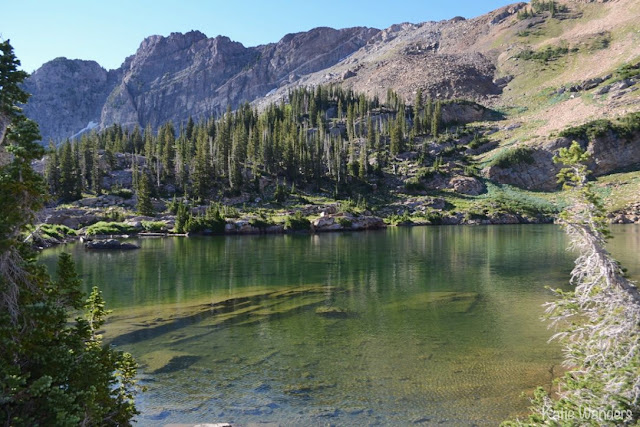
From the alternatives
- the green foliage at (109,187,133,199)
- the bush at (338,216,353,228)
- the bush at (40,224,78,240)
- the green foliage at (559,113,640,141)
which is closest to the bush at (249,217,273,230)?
the bush at (338,216,353,228)

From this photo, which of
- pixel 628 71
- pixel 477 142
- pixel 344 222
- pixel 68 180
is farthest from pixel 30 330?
pixel 628 71

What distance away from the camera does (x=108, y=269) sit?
4684 centimetres

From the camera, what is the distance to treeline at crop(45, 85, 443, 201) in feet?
405

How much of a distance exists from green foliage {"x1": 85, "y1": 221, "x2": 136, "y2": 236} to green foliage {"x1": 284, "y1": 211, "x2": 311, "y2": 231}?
33471 millimetres

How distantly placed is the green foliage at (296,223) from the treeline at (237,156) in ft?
110

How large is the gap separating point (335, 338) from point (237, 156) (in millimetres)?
121135

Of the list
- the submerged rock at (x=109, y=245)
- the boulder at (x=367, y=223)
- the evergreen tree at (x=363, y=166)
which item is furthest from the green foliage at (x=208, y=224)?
the evergreen tree at (x=363, y=166)

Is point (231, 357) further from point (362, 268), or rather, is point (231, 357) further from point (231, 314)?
point (362, 268)

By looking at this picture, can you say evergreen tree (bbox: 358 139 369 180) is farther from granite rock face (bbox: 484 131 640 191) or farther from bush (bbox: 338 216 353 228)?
granite rock face (bbox: 484 131 640 191)

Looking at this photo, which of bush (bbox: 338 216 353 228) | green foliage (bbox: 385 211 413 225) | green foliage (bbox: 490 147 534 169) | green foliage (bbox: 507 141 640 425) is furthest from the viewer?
green foliage (bbox: 490 147 534 169)

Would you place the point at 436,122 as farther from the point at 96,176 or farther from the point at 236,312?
the point at 236,312

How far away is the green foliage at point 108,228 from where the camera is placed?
277 ft

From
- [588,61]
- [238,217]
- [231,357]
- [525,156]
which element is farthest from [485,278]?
[588,61]

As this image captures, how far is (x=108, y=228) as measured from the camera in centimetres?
8719
